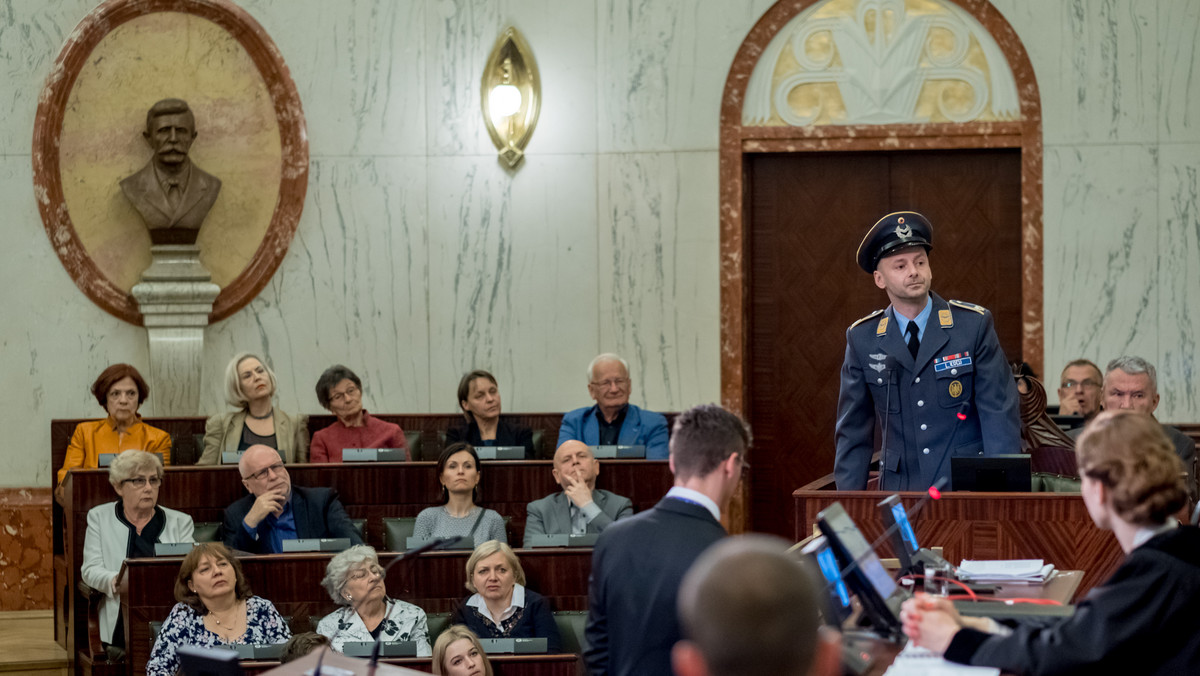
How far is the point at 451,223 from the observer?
25.8 feet

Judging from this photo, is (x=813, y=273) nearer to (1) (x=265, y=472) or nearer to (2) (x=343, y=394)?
(2) (x=343, y=394)

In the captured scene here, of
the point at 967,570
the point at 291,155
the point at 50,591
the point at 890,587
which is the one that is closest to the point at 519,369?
the point at 291,155

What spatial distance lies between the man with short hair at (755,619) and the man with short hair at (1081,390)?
17.4 feet

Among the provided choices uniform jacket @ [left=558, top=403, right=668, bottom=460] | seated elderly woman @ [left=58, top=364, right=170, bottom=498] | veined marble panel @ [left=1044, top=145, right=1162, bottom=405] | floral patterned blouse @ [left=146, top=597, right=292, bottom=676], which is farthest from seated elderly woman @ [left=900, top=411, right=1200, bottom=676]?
veined marble panel @ [left=1044, top=145, right=1162, bottom=405]

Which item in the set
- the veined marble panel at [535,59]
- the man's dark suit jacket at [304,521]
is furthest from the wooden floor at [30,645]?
the veined marble panel at [535,59]

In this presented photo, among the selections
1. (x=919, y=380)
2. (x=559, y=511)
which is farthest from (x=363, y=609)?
(x=919, y=380)

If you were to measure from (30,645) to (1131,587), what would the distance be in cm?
530

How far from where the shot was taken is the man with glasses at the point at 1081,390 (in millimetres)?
6516

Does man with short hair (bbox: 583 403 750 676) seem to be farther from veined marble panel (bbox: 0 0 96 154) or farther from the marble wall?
veined marble panel (bbox: 0 0 96 154)

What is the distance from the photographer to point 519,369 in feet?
25.8

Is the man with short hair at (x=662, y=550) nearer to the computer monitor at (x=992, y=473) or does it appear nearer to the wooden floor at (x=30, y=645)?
the computer monitor at (x=992, y=473)

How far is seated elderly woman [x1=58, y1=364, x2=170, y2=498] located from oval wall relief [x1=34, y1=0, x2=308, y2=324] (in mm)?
1120

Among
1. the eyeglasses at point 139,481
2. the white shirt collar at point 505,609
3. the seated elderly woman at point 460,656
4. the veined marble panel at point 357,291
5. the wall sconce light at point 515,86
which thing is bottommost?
the seated elderly woman at point 460,656

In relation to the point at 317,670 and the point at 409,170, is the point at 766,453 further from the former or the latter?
the point at 317,670
